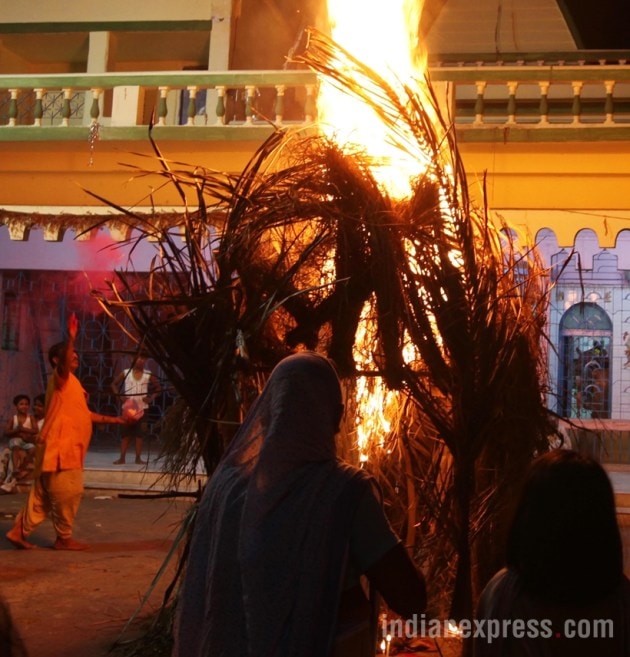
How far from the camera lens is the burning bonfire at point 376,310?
12.4 feet

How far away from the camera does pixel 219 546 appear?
101 inches

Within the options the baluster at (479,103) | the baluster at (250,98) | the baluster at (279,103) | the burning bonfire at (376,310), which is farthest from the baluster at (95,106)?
the burning bonfire at (376,310)

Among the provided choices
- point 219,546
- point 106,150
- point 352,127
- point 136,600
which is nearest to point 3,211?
point 106,150

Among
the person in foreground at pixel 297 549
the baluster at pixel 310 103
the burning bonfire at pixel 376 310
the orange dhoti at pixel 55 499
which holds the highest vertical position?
the baluster at pixel 310 103

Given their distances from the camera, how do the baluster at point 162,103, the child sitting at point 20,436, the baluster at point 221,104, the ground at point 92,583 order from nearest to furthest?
the ground at point 92,583, the baluster at point 221,104, the baluster at point 162,103, the child sitting at point 20,436

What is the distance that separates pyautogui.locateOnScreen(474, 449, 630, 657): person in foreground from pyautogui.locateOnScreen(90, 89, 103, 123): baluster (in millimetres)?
9518

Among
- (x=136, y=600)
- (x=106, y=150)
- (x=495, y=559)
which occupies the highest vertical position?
(x=106, y=150)

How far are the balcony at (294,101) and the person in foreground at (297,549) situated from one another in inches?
272

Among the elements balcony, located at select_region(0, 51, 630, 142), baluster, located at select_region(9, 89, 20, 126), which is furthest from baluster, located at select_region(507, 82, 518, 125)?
baluster, located at select_region(9, 89, 20, 126)

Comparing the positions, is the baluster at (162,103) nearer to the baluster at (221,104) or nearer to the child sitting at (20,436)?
the baluster at (221,104)

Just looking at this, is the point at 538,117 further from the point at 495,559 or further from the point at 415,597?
the point at 415,597

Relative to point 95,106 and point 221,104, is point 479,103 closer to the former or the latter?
point 221,104

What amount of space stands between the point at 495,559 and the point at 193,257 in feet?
6.12

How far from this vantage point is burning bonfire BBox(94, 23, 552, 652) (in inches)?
148
